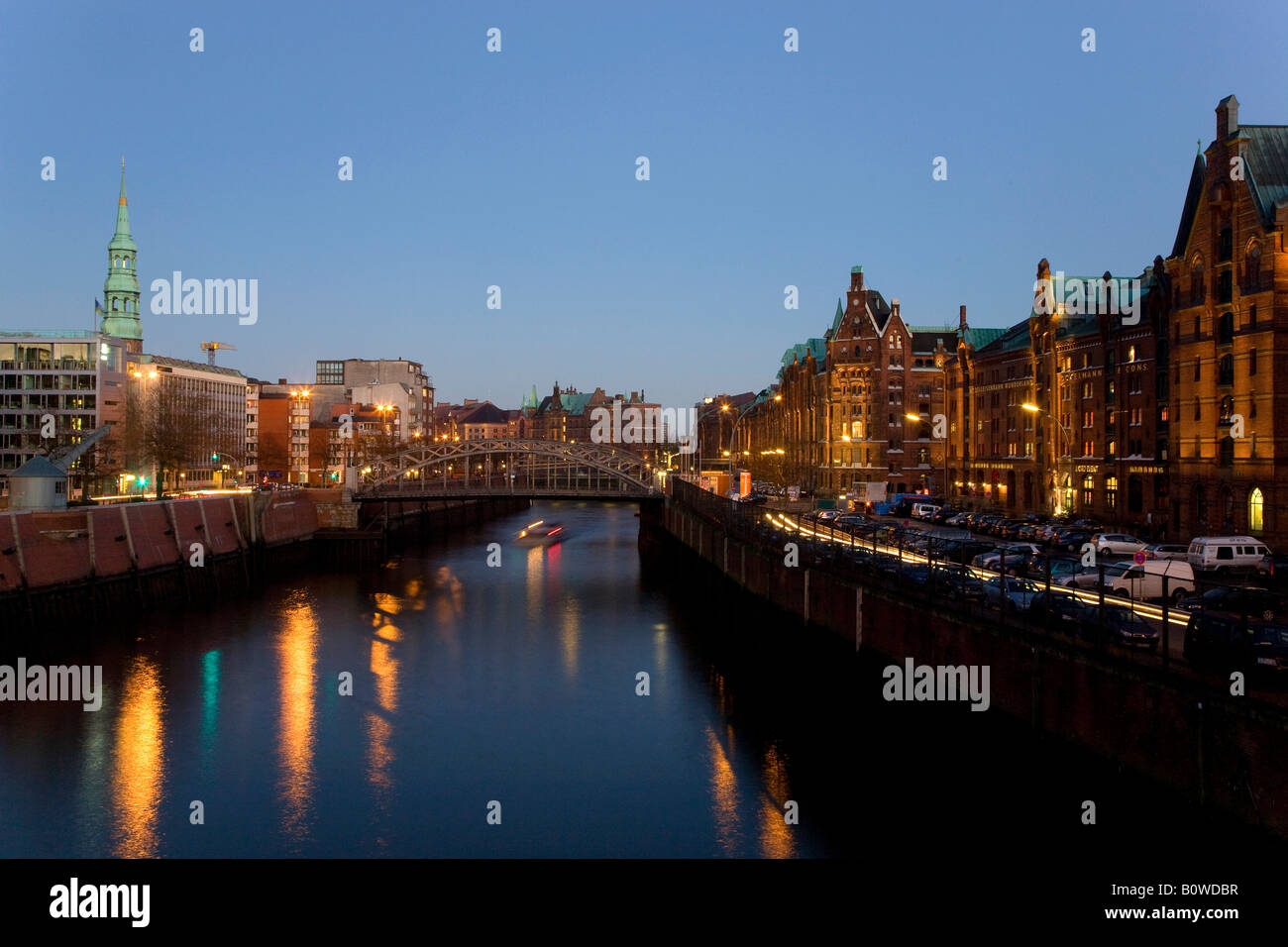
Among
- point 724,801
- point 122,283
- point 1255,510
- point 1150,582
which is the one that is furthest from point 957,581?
point 122,283

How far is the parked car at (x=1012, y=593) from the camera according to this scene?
2012 cm

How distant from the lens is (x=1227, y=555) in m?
32.1

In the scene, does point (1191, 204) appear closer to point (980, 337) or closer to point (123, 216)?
point (980, 337)

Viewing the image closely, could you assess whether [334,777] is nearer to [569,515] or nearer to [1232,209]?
[1232,209]

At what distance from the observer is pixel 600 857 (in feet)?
61.4

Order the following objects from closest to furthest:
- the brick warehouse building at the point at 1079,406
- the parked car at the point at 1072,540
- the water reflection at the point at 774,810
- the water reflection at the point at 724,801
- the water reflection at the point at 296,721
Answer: the water reflection at the point at 774,810 → the water reflection at the point at 724,801 → the water reflection at the point at 296,721 → the parked car at the point at 1072,540 → the brick warehouse building at the point at 1079,406

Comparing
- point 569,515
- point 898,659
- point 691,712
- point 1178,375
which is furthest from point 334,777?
point 569,515

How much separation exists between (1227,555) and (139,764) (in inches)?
1283

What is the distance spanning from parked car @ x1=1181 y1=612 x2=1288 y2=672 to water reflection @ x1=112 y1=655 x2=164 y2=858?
18.9 meters

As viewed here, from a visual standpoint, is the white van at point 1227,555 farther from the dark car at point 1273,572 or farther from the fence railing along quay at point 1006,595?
the fence railing along quay at point 1006,595

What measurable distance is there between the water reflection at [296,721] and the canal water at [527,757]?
0.36 ft

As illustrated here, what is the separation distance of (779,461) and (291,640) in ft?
256

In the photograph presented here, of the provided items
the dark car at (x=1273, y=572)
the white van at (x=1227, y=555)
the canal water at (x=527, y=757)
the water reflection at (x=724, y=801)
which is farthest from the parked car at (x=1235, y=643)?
the white van at (x=1227, y=555)

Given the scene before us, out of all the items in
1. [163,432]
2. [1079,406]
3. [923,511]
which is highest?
[1079,406]
